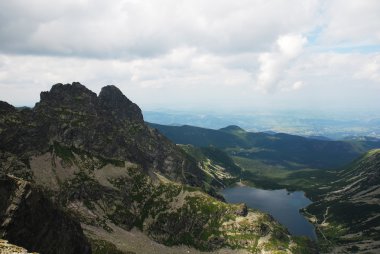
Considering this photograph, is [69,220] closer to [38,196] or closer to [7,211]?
[38,196]

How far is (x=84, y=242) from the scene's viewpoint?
160750 millimetres

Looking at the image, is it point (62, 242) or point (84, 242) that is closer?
point (62, 242)

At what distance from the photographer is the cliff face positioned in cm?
12506

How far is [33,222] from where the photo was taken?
13550cm

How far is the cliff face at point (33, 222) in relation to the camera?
4924 inches

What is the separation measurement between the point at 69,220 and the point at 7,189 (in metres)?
34.2

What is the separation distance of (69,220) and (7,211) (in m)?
35.2

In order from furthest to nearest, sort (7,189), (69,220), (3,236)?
(69,220) < (7,189) < (3,236)

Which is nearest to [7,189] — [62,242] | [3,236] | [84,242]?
[3,236]

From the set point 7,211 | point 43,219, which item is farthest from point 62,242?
point 7,211

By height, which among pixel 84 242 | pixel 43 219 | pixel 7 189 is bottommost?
pixel 84 242

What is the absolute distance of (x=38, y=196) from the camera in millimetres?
142000

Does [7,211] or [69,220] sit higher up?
[7,211]

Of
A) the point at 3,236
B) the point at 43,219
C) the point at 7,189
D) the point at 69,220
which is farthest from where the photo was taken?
the point at 69,220
